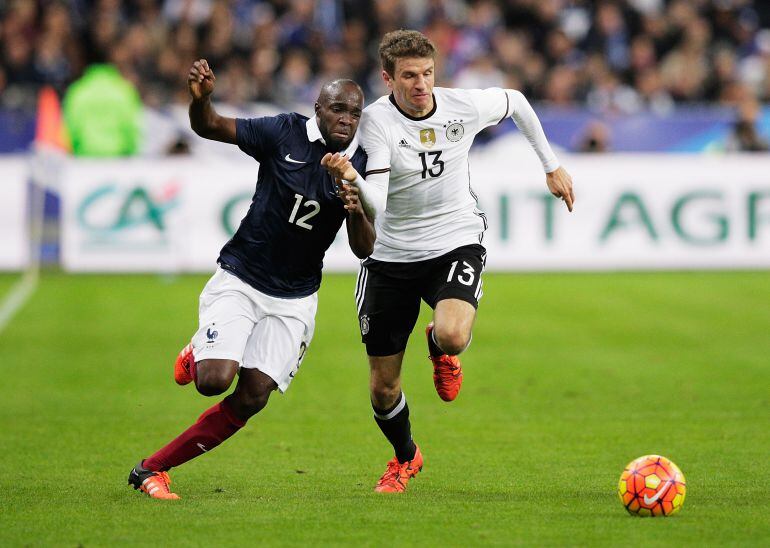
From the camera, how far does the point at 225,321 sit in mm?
7152

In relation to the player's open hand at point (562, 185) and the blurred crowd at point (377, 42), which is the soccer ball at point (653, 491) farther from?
the blurred crowd at point (377, 42)

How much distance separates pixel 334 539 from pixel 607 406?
14.9 ft

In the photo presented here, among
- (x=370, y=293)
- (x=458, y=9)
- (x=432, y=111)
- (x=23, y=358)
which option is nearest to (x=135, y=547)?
(x=370, y=293)

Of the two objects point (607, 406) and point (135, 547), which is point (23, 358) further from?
point (135, 547)

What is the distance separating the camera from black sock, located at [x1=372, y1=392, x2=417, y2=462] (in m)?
7.69

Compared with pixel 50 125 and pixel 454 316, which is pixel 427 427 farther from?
pixel 50 125

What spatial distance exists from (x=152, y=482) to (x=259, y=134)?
6.31 feet

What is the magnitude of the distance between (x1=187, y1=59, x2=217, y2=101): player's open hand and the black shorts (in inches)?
64.6

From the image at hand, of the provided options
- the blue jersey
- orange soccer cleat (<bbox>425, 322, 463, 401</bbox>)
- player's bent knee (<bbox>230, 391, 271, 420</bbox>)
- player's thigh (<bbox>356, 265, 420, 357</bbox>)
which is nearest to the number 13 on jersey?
the blue jersey

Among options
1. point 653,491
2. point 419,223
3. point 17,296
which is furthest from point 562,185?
point 17,296

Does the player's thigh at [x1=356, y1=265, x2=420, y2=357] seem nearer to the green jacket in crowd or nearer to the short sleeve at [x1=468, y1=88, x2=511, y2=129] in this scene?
the short sleeve at [x1=468, y1=88, x2=511, y2=129]

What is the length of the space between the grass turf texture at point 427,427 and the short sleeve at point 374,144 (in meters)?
1.77

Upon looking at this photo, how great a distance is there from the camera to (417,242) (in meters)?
7.83

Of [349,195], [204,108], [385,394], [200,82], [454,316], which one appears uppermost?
[200,82]
